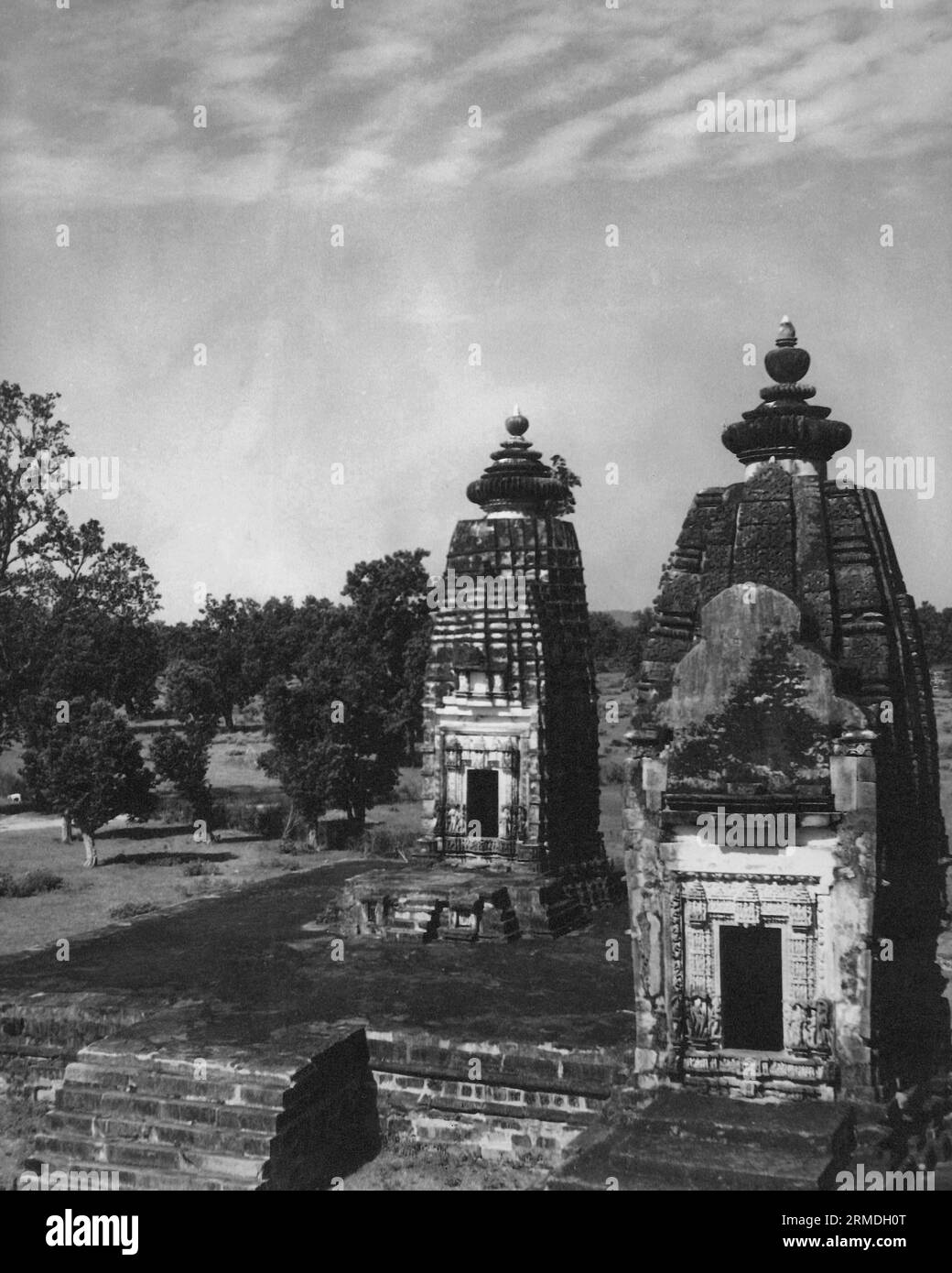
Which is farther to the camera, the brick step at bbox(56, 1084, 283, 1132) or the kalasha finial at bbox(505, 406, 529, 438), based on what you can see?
the kalasha finial at bbox(505, 406, 529, 438)

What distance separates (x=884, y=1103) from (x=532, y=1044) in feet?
12.9

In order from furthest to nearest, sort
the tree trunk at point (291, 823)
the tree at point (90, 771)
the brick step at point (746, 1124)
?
the tree trunk at point (291, 823)
the tree at point (90, 771)
the brick step at point (746, 1124)

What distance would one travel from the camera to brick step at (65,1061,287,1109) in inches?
456

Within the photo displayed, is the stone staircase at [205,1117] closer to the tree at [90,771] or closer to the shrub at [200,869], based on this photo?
the shrub at [200,869]

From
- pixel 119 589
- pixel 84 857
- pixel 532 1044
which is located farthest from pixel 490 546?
pixel 119 589

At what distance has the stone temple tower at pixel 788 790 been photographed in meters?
10.1

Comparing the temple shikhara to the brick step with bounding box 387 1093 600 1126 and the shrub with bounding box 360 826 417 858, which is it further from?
the shrub with bounding box 360 826 417 858

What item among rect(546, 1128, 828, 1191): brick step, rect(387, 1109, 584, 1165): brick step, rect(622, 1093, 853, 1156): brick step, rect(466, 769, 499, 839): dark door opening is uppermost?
rect(466, 769, 499, 839): dark door opening

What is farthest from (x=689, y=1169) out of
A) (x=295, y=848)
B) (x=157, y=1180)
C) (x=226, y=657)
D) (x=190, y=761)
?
(x=226, y=657)

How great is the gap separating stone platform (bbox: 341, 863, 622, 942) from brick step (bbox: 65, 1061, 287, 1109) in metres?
5.96

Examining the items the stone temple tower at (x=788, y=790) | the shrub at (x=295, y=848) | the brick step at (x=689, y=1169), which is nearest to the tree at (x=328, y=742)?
the shrub at (x=295, y=848)

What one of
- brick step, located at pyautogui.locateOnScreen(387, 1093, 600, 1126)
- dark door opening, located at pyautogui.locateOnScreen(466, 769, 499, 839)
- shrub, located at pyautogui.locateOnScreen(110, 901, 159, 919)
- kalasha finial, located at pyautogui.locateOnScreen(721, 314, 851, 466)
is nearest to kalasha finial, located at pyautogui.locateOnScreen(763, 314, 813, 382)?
kalasha finial, located at pyautogui.locateOnScreen(721, 314, 851, 466)

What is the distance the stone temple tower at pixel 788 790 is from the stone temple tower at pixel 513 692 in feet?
27.3

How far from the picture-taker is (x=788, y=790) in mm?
A: 10242
